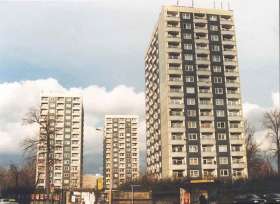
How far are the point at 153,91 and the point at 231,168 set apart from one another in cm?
3172

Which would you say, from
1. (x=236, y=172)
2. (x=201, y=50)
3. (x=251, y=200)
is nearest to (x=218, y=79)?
(x=201, y=50)

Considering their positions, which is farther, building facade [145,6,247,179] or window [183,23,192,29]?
window [183,23,192,29]

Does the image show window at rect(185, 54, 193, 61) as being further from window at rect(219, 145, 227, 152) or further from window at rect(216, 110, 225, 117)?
window at rect(219, 145, 227, 152)

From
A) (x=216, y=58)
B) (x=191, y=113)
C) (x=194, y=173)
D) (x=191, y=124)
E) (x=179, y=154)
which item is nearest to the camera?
(x=194, y=173)

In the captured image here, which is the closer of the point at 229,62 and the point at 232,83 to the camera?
the point at 232,83

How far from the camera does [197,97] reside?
104062 millimetres

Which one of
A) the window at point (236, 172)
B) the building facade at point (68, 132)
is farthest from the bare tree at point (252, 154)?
the building facade at point (68, 132)

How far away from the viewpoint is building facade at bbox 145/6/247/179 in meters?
99.2

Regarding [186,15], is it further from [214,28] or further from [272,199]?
[272,199]

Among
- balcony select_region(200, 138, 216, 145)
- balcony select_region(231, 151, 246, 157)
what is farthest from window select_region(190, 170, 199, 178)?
balcony select_region(231, 151, 246, 157)

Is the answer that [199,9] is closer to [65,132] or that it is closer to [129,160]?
[65,132]

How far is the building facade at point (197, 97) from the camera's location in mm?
99250

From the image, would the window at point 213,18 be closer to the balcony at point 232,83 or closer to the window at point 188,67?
the window at point 188,67

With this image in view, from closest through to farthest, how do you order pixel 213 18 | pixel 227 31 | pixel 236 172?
pixel 236 172
pixel 227 31
pixel 213 18
